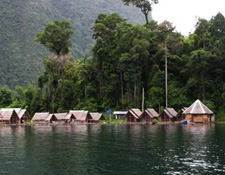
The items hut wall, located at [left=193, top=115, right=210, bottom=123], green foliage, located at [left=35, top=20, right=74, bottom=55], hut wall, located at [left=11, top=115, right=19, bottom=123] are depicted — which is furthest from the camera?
green foliage, located at [left=35, top=20, right=74, bottom=55]

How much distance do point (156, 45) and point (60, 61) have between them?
96.5 ft

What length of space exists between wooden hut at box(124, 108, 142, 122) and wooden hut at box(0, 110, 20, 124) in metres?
26.3

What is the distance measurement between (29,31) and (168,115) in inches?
4184

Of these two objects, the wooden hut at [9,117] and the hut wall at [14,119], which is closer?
the wooden hut at [9,117]

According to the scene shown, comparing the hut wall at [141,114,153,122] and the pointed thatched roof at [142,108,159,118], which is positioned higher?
the pointed thatched roof at [142,108,159,118]

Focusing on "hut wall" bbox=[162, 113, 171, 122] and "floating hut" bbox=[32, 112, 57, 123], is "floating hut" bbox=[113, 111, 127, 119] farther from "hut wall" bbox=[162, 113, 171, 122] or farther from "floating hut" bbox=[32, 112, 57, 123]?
"floating hut" bbox=[32, 112, 57, 123]

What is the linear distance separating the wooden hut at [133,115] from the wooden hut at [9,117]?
86.1ft

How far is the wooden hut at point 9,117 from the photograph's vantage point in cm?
6500

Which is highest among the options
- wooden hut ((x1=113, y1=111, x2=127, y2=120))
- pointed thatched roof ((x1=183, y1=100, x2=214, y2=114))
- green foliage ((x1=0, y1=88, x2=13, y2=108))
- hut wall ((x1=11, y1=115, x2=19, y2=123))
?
green foliage ((x1=0, y1=88, x2=13, y2=108))

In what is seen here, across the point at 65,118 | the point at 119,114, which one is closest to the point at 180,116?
the point at 119,114

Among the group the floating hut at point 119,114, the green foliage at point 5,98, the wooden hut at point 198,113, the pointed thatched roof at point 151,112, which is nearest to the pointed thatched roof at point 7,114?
the floating hut at point 119,114

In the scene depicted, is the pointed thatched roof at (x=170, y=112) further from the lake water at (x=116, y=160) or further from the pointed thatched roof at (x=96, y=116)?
the lake water at (x=116, y=160)

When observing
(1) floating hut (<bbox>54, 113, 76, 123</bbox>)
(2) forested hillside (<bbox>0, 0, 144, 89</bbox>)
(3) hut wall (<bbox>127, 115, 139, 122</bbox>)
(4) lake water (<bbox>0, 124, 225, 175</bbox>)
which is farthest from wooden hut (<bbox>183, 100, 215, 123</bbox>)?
(2) forested hillside (<bbox>0, 0, 144, 89</bbox>)

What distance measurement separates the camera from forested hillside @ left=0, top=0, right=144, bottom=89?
12250 centimetres
